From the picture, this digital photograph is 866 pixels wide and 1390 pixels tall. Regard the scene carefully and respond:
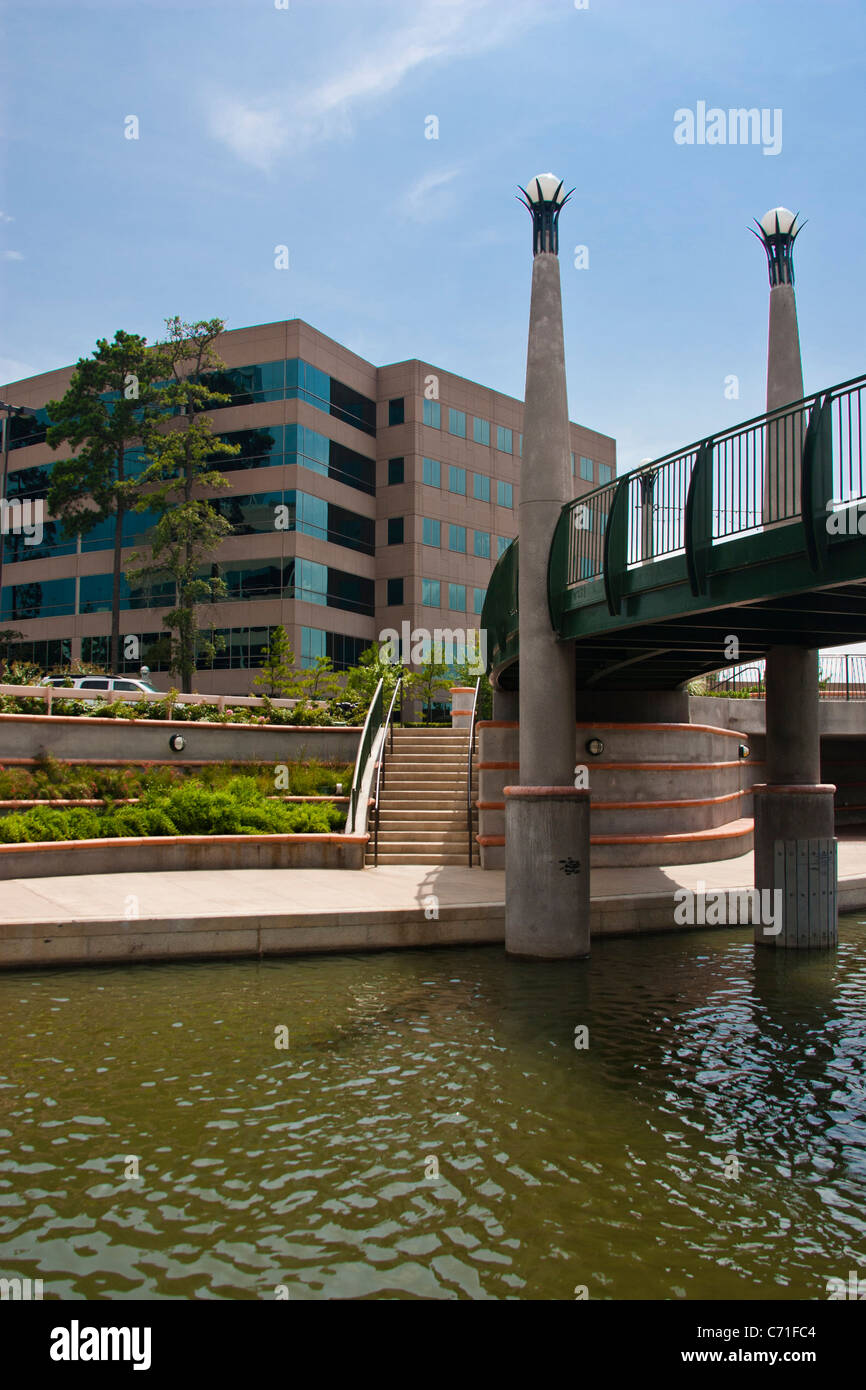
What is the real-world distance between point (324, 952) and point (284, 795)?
753 centimetres

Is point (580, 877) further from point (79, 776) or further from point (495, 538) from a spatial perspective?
point (495, 538)

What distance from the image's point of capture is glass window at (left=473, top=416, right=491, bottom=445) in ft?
174

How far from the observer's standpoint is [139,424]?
4391 cm

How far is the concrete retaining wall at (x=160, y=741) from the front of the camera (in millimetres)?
17688

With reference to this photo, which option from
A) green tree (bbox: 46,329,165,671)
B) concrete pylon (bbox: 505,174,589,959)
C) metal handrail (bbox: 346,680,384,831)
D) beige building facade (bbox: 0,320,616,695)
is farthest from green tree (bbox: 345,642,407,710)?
green tree (bbox: 46,329,165,671)

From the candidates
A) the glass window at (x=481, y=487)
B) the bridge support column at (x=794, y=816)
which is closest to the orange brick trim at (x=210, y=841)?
the bridge support column at (x=794, y=816)

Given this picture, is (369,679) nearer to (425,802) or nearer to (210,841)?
(425,802)

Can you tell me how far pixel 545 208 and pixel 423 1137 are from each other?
11.9m

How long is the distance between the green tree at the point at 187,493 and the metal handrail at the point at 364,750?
21.1 metres

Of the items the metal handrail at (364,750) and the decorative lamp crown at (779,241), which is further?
the metal handrail at (364,750)

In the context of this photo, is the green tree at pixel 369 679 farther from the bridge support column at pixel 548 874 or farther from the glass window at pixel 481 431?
the glass window at pixel 481 431

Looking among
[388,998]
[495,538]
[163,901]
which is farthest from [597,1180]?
[495,538]

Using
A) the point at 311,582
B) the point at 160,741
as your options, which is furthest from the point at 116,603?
the point at 160,741

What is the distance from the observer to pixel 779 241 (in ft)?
49.1
